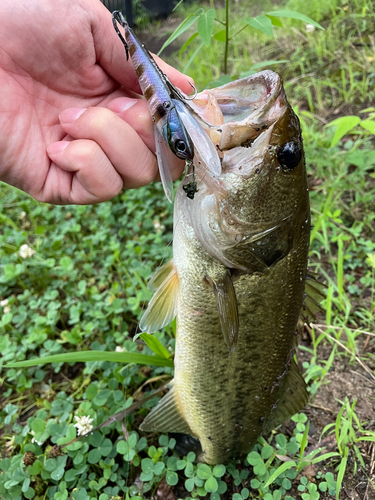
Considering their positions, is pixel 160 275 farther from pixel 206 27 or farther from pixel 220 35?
pixel 220 35

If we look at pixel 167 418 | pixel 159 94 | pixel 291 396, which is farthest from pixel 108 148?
pixel 291 396

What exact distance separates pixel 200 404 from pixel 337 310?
1.23m

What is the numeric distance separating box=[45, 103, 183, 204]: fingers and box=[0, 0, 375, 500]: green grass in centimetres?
59

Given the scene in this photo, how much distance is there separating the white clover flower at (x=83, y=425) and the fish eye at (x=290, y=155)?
64.4 inches

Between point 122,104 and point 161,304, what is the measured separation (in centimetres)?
96

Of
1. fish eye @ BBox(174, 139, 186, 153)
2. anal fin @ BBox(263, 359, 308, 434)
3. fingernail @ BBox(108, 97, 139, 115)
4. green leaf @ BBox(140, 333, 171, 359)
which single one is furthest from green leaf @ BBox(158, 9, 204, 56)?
anal fin @ BBox(263, 359, 308, 434)

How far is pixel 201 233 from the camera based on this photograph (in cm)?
141

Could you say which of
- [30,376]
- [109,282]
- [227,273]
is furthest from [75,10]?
[30,376]

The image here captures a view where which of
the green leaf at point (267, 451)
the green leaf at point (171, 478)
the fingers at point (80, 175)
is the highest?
the fingers at point (80, 175)

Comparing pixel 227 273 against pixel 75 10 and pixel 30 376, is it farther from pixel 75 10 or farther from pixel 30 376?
pixel 30 376

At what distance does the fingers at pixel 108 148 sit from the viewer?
4.76 ft

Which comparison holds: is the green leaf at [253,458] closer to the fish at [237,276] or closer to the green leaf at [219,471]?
the fish at [237,276]

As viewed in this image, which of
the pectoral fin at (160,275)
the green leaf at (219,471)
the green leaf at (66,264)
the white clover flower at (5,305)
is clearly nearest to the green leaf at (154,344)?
the pectoral fin at (160,275)

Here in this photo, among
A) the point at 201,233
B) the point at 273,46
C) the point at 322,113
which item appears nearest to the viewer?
the point at 201,233
